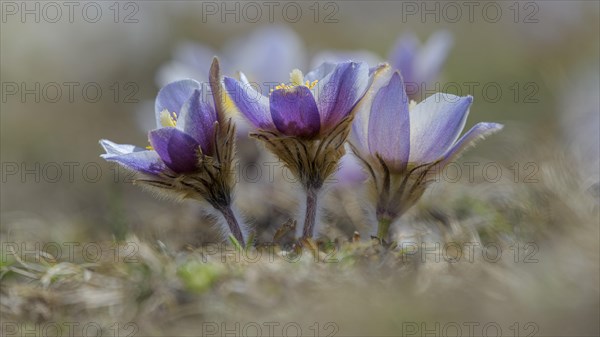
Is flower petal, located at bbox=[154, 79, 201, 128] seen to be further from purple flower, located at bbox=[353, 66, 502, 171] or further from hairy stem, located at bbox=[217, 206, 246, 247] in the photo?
purple flower, located at bbox=[353, 66, 502, 171]

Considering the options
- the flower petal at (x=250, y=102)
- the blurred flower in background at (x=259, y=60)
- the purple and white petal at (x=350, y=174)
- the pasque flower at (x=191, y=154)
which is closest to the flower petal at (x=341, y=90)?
the flower petal at (x=250, y=102)

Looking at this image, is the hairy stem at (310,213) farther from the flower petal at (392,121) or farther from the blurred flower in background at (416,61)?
the blurred flower in background at (416,61)

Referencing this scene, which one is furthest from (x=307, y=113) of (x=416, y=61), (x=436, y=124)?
(x=416, y=61)

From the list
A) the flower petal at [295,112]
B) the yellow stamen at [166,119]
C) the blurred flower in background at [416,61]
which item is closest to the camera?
the flower petal at [295,112]

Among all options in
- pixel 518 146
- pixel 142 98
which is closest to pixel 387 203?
pixel 518 146

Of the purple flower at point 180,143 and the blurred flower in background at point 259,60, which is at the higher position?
the blurred flower in background at point 259,60

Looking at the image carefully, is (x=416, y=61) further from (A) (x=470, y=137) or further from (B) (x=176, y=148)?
(B) (x=176, y=148)
